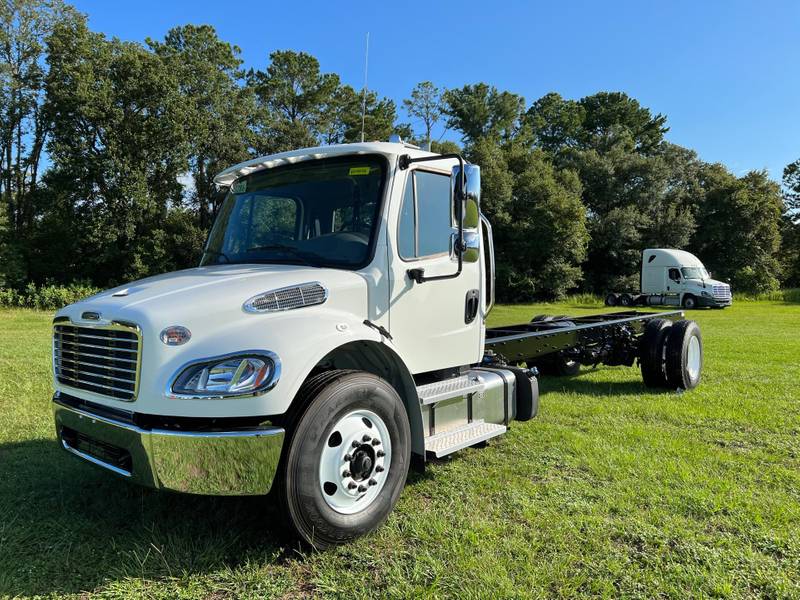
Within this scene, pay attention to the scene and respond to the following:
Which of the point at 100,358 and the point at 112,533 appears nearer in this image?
the point at 100,358

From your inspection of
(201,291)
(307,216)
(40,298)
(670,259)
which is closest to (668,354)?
(307,216)

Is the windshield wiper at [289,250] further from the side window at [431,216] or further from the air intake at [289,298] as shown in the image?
the side window at [431,216]

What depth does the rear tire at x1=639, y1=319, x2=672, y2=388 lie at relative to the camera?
765 centimetres

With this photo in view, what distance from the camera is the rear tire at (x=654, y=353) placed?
7652mm

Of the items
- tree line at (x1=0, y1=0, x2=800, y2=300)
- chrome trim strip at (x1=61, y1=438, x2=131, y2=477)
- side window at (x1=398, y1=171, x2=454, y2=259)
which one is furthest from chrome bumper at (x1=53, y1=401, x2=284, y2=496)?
tree line at (x1=0, y1=0, x2=800, y2=300)

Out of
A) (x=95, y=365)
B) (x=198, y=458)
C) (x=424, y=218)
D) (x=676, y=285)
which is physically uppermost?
(x=424, y=218)

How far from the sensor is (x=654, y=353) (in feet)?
25.2

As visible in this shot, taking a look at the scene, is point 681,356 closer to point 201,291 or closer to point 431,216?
point 431,216

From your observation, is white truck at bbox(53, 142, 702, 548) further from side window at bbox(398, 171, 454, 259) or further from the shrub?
the shrub

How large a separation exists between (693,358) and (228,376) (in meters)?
7.27

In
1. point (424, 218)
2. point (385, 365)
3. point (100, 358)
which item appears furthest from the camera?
point (424, 218)

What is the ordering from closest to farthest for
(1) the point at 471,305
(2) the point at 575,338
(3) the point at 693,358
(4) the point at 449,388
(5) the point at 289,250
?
(5) the point at 289,250 < (4) the point at 449,388 < (1) the point at 471,305 < (2) the point at 575,338 < (3) the point at 693,358

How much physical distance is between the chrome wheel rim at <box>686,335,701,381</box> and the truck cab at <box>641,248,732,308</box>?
2554 centimetres

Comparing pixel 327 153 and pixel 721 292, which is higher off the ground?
pixel 327 153
